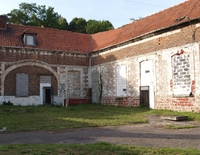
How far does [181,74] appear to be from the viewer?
1727cm

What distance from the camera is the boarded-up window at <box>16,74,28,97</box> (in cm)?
2400

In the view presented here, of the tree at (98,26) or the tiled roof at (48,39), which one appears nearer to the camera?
the tiled roof at (48,39)

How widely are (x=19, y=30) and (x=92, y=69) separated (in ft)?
27.5

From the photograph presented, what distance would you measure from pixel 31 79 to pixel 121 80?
8.56 metres

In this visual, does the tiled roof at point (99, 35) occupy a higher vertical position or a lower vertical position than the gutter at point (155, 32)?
higher

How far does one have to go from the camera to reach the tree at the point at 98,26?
4372 centimetres

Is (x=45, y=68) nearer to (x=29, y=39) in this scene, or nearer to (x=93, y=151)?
(x=29, y=39)

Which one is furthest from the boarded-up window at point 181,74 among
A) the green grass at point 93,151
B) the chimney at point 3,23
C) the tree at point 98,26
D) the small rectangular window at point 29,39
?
Result: the tree at point 98,26

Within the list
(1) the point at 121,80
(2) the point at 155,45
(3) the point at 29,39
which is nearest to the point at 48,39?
(3) the point at 29,39

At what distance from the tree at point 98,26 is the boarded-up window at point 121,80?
21.7 m

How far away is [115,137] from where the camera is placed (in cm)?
842

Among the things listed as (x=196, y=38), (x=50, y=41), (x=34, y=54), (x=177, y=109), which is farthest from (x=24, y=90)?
(x=196, y=38)

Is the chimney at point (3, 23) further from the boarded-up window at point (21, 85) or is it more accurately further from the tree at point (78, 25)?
the tree at point (78, 25)

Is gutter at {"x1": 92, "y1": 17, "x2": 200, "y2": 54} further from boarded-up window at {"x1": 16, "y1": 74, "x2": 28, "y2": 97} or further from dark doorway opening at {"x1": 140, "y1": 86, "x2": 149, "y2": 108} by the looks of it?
boarded-up window at {"x1": 16, "y1": 74, "x2": 28, "y2": 97}
